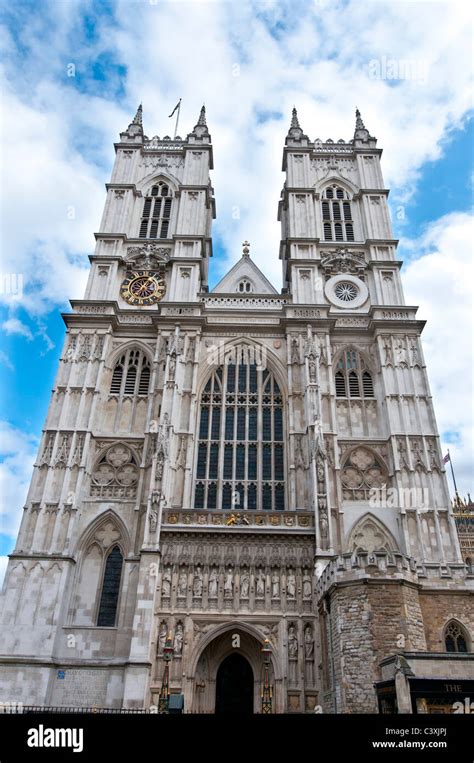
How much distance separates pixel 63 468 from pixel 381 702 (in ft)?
51.7

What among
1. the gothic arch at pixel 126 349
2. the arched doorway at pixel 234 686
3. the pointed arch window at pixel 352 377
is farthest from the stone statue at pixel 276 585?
the gothic arch at pixel 126 349

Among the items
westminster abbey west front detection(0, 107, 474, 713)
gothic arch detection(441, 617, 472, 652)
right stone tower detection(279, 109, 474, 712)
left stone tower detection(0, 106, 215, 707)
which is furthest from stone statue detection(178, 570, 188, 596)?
gothic arch detection(441, 617, 472, 652)

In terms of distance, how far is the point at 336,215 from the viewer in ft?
109

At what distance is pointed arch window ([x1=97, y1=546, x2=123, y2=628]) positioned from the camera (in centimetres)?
2117

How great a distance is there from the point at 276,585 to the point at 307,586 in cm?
Result: 111

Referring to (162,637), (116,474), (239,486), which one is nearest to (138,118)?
(116,474)

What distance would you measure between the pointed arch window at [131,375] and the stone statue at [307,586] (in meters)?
11.4

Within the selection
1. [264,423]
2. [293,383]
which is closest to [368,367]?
[293,383]

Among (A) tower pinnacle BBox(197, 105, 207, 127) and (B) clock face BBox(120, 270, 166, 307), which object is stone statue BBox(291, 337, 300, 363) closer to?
(B) clock face BBox(120, 270, 166, 307)

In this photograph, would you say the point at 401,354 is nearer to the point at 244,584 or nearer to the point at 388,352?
the point at 388,352

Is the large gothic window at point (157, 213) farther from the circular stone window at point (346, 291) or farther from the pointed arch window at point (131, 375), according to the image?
the circular stone window at point (346, 291)

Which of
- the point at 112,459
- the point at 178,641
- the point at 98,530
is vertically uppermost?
the point at 112,459

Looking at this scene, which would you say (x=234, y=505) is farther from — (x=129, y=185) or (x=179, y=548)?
(x=129, y=185)
